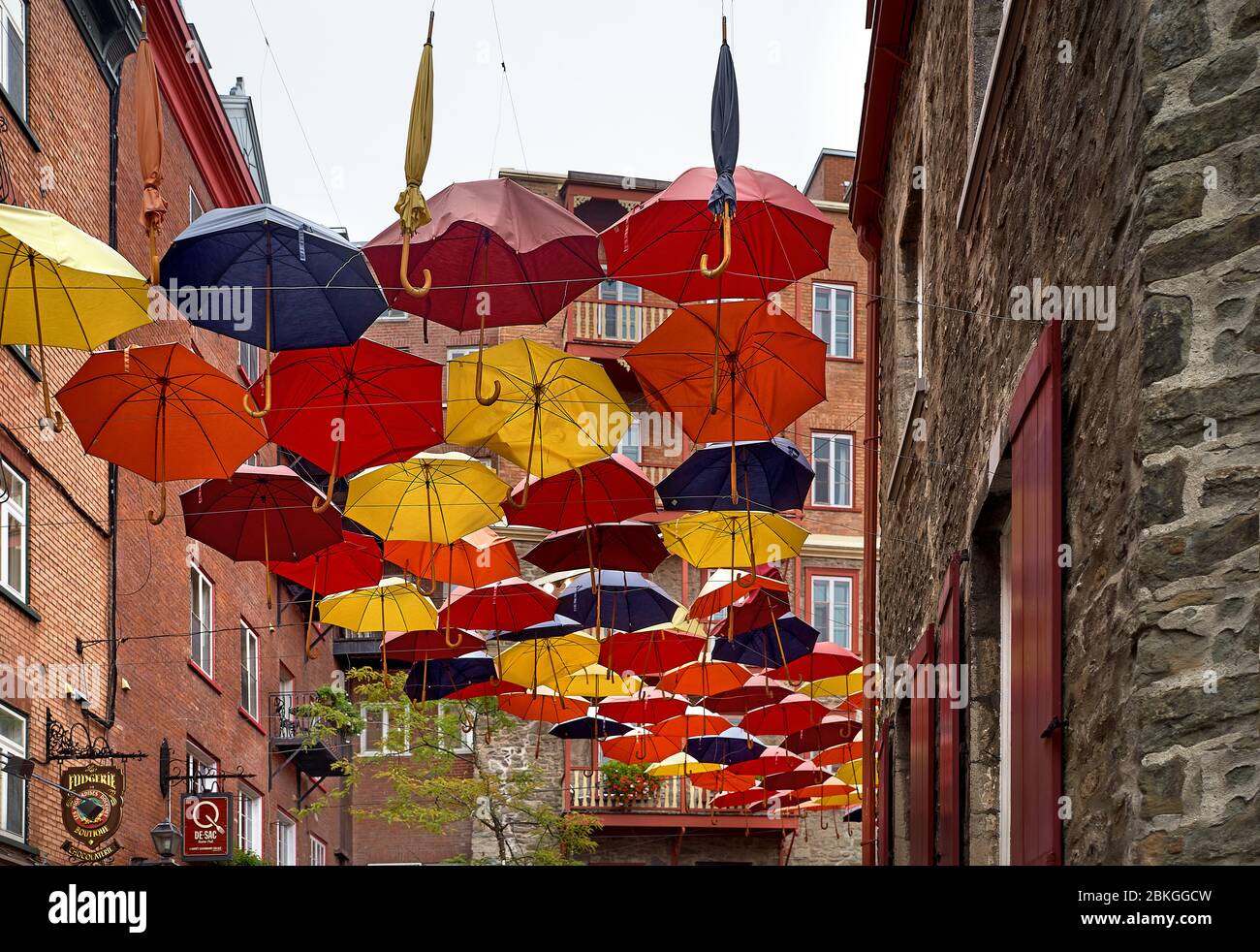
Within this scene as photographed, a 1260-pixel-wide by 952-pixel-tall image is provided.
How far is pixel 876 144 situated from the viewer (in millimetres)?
16109

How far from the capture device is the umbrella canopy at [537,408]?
12523 mm

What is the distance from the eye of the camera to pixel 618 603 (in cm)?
1859

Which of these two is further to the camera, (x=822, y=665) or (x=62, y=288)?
(x=822, y=665)

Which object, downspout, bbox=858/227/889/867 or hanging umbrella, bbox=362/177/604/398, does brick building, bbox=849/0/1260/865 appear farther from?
downspout, bbox=858/227/889/867

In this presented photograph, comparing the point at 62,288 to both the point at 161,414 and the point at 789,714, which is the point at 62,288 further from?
the point at 789,714

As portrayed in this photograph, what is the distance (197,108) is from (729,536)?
12783mm

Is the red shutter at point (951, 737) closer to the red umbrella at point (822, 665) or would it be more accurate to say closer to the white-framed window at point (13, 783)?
the white-framed window at point (13, 783)

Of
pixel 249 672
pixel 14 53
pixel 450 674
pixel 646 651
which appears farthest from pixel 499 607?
pixel 249 672

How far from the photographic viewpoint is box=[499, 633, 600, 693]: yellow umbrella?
19.5 m

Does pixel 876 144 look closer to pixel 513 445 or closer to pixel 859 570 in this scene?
pixel 513 445

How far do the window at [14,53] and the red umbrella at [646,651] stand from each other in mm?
8473

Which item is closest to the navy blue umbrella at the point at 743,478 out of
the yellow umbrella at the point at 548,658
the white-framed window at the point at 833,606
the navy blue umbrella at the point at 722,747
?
the yellow umbrella at the point at 548,658

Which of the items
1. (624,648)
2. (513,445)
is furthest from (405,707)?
(513,445)
